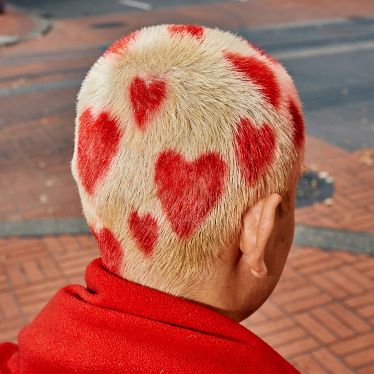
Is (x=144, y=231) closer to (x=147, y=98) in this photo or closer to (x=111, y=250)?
(x=111, y=250)

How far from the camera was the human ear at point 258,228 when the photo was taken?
113 centimetres

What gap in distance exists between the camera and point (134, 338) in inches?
43.3

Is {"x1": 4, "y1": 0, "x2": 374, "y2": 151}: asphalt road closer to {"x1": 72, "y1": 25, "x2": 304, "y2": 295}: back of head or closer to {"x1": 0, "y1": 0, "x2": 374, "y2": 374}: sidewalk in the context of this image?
{"x1": 0, "y1": 0, "x2": 374, "y2": 374}: sidewalk

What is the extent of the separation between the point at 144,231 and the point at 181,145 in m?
0.24

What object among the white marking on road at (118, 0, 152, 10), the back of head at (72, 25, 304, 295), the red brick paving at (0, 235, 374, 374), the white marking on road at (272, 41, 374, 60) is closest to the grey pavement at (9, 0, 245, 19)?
the white marking on road at (118, 0, 152, 10)

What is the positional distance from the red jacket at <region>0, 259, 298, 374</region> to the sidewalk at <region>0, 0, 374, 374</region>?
6.97ft

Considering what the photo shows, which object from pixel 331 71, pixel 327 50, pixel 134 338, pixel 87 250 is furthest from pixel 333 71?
pixel 134 338

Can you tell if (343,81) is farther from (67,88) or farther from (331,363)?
(331,363)

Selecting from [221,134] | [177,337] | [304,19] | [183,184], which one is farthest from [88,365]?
[304,19]

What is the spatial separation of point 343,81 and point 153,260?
823 centimetres

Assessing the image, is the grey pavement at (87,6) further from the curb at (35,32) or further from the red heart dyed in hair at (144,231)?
the red heart dyed in hair at (144,231)

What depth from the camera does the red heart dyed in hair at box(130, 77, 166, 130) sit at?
1.12m

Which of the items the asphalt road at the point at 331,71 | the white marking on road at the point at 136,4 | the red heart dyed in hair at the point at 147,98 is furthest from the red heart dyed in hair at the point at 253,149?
the white marking on road at the point at 136,4

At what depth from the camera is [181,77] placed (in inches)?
44.5
